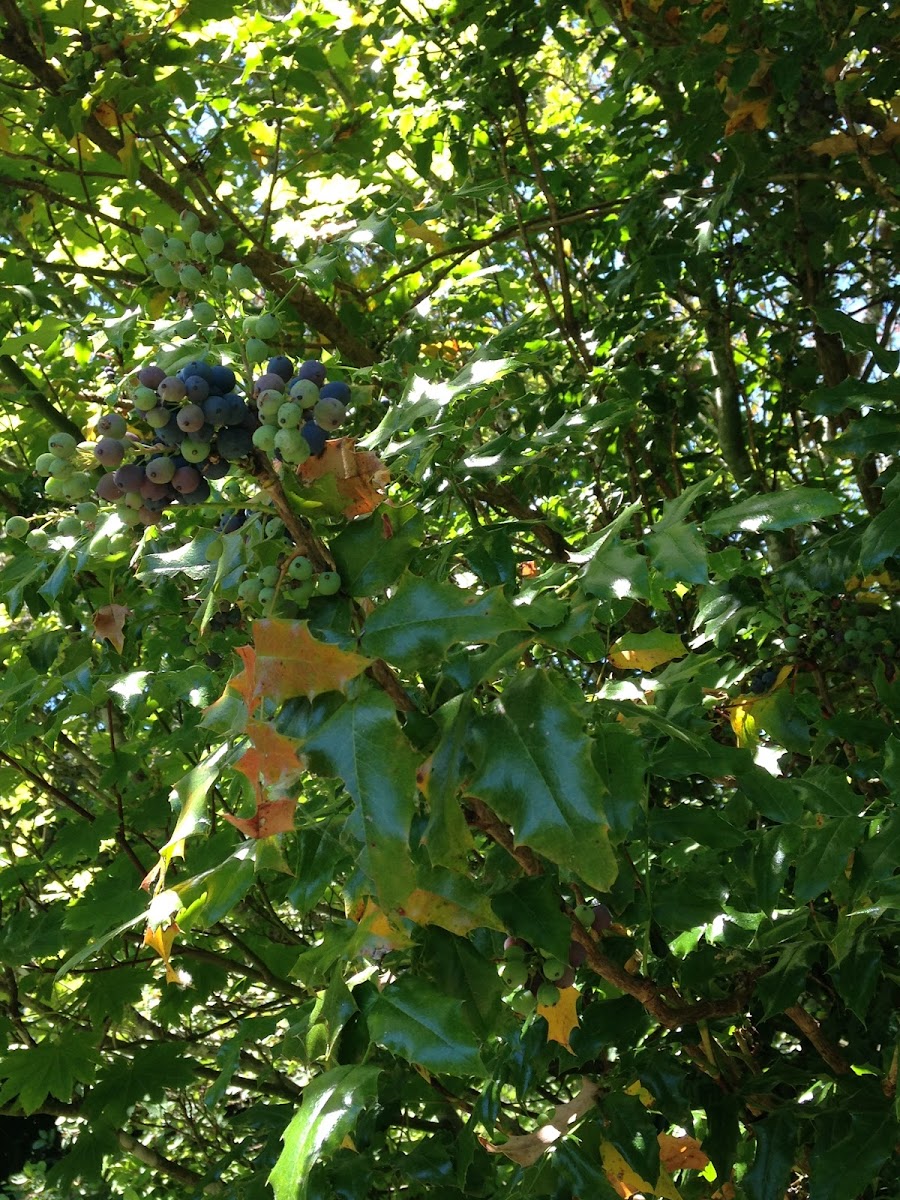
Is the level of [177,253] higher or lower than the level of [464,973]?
higher

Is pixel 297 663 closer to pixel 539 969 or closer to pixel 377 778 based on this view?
pixel 377 778

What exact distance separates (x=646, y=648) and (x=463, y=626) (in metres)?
0.52

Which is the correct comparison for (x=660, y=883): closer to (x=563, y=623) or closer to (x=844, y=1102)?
(x=844, y=1102)

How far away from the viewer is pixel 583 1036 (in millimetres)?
1298

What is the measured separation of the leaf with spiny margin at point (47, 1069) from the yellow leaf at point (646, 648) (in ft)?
4.87

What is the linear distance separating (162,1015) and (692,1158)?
1302 mm

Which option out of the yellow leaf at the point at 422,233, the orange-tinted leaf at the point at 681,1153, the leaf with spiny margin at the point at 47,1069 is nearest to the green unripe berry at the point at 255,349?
the orange-tinted leaf at the point at 681,1153

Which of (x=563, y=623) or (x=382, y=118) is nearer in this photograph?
(x=563, y=623)

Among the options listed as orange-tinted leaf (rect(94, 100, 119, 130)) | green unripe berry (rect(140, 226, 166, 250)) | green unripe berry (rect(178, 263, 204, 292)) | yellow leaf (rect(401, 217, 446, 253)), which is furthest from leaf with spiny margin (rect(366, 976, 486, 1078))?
Answer: orange-tinted leaf (rect(94, 100, 119, 130))

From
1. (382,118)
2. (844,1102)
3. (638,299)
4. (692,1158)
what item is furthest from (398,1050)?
(382,118)

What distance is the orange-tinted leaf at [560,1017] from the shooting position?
1.24 metres

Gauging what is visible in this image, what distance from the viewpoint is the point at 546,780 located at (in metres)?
0.87

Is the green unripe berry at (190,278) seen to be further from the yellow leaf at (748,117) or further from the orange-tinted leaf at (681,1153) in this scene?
the yellow leaf at (748,117)

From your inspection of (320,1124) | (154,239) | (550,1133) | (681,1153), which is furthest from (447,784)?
(681,1153)
